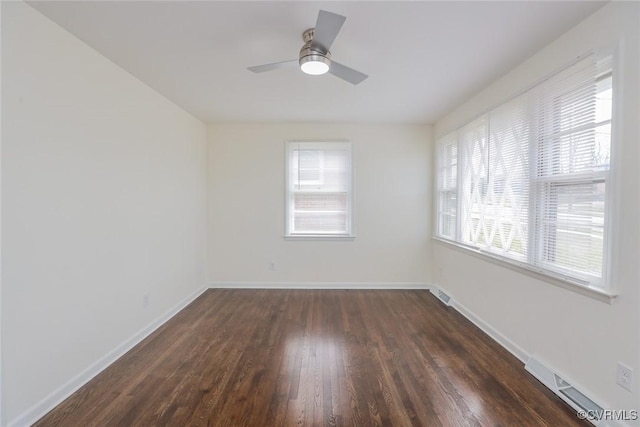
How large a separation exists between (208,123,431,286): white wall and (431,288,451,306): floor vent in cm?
32

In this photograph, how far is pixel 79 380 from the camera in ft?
6.46

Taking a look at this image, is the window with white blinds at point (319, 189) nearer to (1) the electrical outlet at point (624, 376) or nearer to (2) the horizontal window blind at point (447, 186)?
(2) the horizontal window blind at point (447, 186)

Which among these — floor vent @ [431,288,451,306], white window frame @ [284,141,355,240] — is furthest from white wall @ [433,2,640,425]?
white window frame @ [284,141,355,240]

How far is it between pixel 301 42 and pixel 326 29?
0.48 meters

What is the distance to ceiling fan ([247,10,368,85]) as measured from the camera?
1607 millimetres

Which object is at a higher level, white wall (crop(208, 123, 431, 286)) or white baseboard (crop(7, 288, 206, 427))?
white wall (crop(208, 123, 431, 286))

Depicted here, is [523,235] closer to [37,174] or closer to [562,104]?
[562,104]

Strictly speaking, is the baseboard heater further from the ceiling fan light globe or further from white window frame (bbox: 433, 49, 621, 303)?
the ceiling fan light globe

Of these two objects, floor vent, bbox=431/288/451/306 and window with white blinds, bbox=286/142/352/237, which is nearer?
floor vent, bbox=431/288/451/306

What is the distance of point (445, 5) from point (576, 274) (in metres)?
1.95

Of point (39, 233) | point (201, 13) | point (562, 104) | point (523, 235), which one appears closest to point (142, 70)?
point (201, 13)

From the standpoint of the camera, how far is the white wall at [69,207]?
1.57 m

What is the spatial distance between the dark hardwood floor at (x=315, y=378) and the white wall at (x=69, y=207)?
1.05 ft

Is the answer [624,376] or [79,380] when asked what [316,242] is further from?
[624,376]
